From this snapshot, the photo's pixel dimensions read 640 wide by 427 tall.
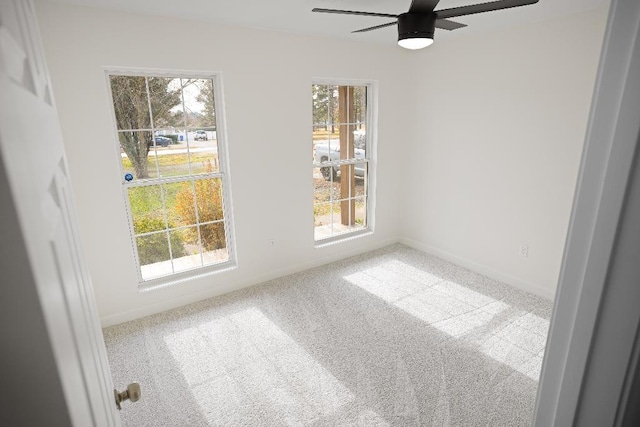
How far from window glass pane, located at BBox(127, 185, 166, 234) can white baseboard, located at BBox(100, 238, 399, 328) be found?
74 centimetres

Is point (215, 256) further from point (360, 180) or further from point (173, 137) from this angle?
point (360, 180)

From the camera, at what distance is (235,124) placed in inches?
130

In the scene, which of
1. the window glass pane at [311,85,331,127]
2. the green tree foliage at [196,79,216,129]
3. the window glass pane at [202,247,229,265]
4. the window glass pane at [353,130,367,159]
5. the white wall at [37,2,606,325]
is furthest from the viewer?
the window glass pane at [353,130,367,159]

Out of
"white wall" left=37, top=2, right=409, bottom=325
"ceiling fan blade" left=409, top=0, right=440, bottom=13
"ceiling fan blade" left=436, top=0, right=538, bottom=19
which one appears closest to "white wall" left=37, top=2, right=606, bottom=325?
"white wall" left=37, top=2, right=409, bottom=325

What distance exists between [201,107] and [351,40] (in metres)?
1.85

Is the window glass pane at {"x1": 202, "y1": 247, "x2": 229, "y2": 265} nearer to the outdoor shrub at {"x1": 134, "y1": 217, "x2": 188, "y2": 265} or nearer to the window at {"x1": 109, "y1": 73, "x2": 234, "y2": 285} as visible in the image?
the window at {"x1": 109, "y1": 73, "x2": 234, "y2": 285}

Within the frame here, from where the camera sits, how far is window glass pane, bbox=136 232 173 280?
10.7 ft

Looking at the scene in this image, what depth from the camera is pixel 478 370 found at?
2.47 meters

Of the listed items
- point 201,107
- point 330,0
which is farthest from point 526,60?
point 201,107

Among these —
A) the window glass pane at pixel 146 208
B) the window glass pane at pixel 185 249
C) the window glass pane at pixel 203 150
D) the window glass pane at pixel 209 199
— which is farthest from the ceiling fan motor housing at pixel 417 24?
the window glass pane at pixel 185 249

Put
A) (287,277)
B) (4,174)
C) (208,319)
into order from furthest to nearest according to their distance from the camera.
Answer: (287,277), (208,319), (4,174)

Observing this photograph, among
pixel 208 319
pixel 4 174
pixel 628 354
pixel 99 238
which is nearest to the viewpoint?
pixel 4 174

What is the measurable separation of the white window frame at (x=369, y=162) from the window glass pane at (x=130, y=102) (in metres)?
1.80

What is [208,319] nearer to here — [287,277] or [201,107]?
[287,277]
